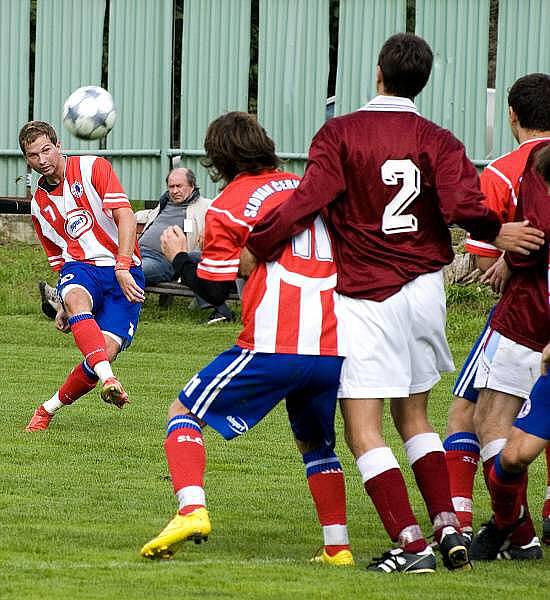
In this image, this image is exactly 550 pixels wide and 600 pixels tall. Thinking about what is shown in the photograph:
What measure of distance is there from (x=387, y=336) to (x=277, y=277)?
475mm

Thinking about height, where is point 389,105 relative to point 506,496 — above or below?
above

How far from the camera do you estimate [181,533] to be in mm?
5375

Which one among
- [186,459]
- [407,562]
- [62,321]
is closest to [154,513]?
[186,459]


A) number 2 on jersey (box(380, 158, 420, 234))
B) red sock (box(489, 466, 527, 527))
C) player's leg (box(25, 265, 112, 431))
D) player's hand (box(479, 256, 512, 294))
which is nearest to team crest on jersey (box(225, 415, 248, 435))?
number 2 on jersey (box(380, 158, 420, 234))

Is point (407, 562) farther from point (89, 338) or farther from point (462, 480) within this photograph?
point (89, 338)

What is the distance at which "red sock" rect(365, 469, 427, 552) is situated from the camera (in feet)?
17.7

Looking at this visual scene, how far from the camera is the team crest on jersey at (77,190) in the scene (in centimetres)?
916

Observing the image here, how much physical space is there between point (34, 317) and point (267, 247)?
36.6ft

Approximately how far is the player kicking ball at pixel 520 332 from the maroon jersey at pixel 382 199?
0.82ft

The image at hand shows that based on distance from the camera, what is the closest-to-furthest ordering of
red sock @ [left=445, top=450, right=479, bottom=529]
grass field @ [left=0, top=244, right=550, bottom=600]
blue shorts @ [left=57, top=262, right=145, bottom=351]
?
grass field @ [left=0, top=244, right=550, bottom=600] < red sock @ [left=445, top=450, right=479, bottom=529] < blue shorts @ [left=57, top=262, right=145, bottom=351]

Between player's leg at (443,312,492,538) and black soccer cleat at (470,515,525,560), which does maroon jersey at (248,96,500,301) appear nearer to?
player's leg at (443,312,492,538)

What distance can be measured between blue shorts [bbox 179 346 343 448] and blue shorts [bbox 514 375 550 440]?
734 mm

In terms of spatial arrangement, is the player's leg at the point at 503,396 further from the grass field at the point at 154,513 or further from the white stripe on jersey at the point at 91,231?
the white stripe on jersey at the point at 91,231

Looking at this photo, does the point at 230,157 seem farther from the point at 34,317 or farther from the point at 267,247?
the point at 34,317
